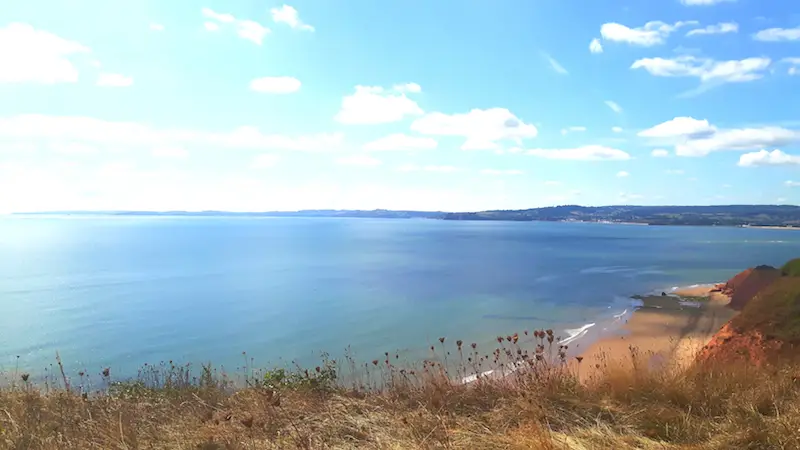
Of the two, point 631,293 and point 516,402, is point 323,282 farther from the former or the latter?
point 516,402

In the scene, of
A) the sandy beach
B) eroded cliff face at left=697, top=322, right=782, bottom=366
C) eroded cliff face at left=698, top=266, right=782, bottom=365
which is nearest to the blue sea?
the sandy beach

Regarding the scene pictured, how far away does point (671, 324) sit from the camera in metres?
33.0

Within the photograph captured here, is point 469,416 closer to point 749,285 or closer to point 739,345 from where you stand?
point 739,345

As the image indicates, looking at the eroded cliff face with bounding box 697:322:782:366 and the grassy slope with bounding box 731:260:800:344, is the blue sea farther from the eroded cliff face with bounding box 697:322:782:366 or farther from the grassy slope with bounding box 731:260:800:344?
the grassy slope with bounding box 731:260:800:344

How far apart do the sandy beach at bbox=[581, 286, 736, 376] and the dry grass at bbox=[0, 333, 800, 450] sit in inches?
649

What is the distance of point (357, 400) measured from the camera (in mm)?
6086

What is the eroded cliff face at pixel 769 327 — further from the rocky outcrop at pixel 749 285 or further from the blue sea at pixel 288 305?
the rocky outcrop at pixel 749 285

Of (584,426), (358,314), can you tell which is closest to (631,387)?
(584,426)

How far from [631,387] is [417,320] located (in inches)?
1112

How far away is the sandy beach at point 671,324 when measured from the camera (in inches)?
981

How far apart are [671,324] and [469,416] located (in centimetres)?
3311

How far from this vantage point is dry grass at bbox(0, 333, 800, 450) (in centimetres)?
437

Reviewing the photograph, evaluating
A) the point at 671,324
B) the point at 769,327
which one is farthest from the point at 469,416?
the point at 671,324

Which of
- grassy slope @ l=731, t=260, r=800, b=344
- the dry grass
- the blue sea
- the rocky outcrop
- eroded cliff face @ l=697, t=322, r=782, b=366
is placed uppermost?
the dry grass
